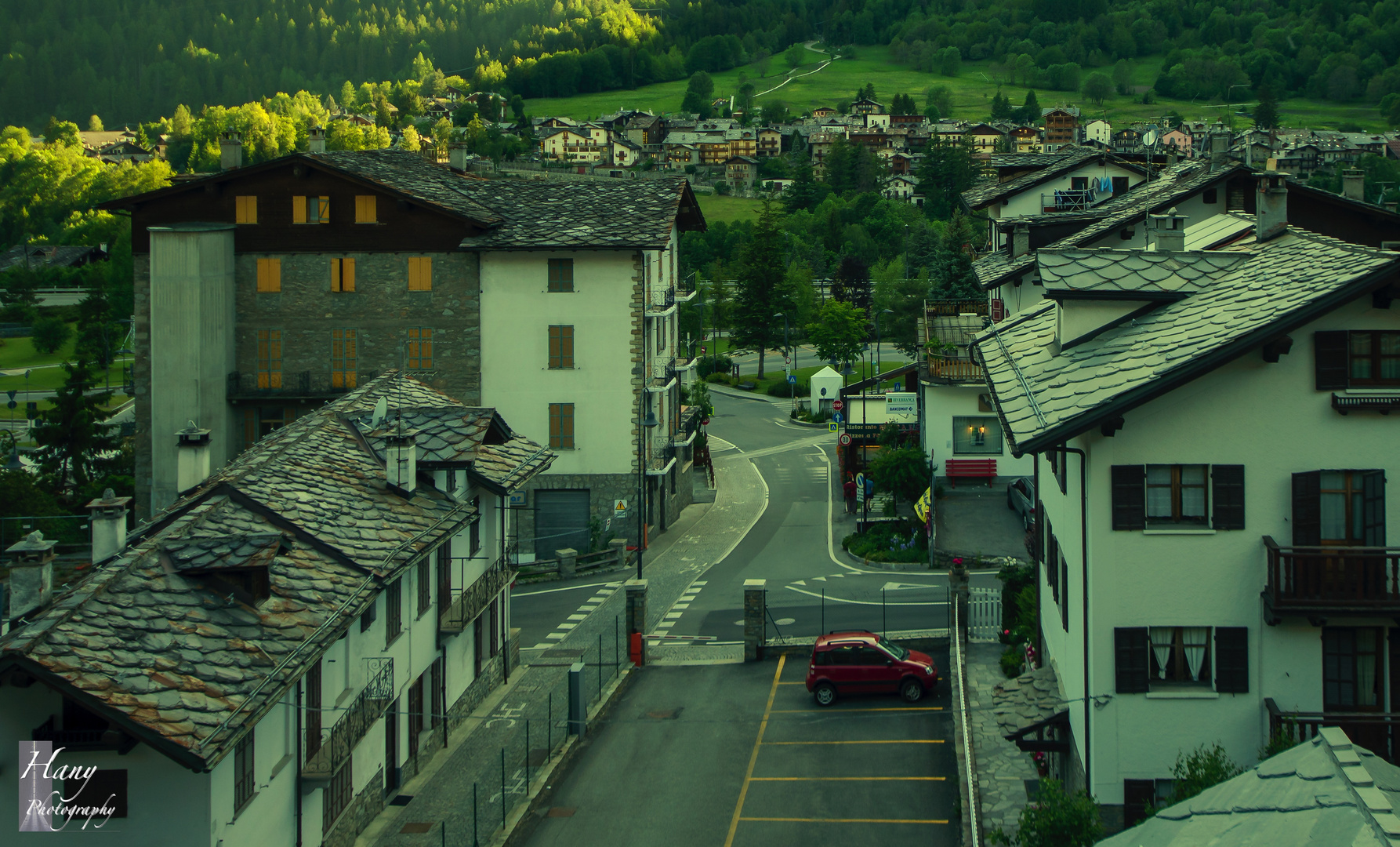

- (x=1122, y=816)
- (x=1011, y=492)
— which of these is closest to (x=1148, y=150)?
(x=1011, y=492)

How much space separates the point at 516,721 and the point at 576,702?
254 cm

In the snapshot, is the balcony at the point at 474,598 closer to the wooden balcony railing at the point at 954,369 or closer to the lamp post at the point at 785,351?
the wooden balcony railing at the point at 954,369

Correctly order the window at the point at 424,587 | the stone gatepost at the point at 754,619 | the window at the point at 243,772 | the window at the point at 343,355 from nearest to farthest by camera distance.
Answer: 1. the window at the point at 243,772
2. the window at the point at 424,587
3. the stone gatepost at the point at 754,619
4. the window at the point at 343,355

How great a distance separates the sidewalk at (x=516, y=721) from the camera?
26922mm

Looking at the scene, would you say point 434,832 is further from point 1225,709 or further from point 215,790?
point 1225,709

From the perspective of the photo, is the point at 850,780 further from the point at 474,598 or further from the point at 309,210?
the point at 309,210

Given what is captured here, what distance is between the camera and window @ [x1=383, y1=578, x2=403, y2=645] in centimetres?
2695

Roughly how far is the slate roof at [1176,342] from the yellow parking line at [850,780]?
8.96m

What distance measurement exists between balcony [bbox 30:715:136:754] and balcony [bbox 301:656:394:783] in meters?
4.41

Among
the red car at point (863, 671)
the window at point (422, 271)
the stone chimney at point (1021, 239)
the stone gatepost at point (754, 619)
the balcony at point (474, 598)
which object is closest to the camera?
the balcony at point (474, 598)

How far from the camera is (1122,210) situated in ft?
156

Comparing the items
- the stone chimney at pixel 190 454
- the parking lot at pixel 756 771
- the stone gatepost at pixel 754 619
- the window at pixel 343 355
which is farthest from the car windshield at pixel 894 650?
the window at pixel 343 355

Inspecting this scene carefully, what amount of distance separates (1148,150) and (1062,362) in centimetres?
4115

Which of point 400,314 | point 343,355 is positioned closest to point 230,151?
point 343,355
